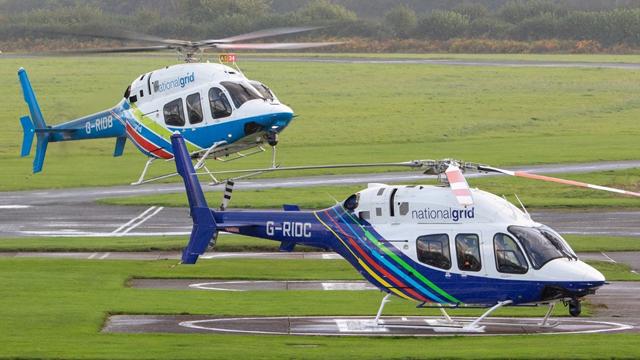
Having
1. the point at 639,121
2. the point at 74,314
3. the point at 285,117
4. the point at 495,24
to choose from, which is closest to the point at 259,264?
the point at 285,117

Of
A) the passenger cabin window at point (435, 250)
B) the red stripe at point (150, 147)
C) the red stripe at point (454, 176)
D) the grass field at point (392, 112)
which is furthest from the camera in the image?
the grass field at point (392, 112)

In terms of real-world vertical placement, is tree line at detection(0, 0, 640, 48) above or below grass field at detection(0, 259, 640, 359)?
below

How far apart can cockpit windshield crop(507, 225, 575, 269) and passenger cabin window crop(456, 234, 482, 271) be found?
0.81m

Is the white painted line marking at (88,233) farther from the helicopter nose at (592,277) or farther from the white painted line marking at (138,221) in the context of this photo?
the helicopter nose at (592,277)

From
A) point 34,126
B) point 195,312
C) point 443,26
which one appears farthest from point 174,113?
point 443,26

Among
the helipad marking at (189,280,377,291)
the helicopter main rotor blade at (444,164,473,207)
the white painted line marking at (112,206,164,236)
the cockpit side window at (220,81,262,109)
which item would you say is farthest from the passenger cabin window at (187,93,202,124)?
the helicopter main rotor blade at (444,164,473,207)

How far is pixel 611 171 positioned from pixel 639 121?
2270 cm

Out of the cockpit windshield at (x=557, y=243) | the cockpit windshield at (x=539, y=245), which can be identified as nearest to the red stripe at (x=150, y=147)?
the cockpit windshield at (x=539, y=245)

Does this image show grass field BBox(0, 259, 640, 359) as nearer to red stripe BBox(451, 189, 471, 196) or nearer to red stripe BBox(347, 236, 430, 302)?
red stripe BBox(347, 236, 430, 302)

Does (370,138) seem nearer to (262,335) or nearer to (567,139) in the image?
(567,139)

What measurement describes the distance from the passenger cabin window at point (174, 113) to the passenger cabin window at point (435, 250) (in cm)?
1354

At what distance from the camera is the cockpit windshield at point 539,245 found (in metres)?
27.4

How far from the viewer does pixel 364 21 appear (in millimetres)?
136625

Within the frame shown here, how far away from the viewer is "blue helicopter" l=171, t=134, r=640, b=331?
27359 millimetres
